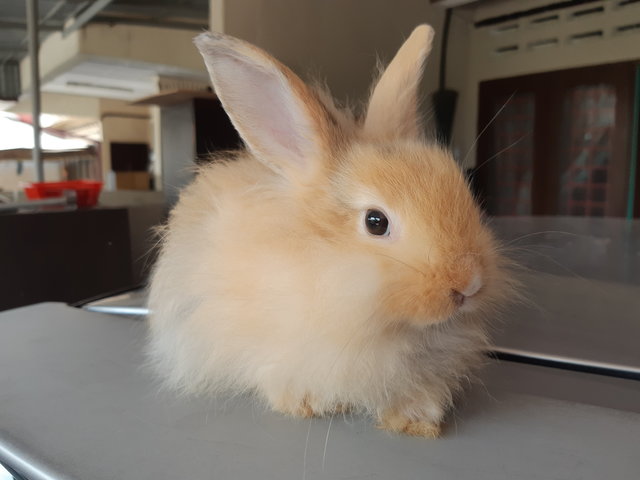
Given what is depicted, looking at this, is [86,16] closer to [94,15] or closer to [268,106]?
[94,15]

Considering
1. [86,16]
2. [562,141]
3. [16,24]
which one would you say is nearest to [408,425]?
[562,141]

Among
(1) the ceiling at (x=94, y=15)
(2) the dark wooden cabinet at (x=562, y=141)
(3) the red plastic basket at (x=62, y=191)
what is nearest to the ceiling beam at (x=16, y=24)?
(1) the ceiling at (x=94, y=15)

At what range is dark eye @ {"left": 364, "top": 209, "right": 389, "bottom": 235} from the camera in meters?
0.40

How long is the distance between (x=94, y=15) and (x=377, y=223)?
329cm

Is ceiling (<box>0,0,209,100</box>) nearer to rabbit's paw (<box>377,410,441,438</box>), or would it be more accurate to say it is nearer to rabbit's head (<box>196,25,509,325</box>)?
rabbit's head (<box>196,25,509,325</box>)

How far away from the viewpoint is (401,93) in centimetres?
51

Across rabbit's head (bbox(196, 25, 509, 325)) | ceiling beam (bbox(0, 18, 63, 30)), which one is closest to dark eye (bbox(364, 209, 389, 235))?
rabbit's head (bbox(196, 25, 509, 325))

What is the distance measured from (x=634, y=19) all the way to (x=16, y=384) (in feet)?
7.44

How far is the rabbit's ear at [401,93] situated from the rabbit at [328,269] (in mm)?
12

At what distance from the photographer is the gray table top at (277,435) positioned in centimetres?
36

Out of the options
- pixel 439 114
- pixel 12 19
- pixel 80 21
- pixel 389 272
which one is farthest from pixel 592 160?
pixel 12 19

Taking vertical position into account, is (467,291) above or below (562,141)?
below

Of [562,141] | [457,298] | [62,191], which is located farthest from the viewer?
[562,141]

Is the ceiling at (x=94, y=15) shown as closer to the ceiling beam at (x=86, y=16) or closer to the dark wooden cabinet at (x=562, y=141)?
the ceiling beam at (x=86, y=16)
